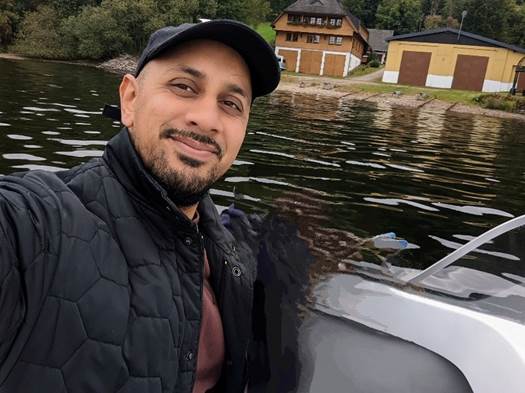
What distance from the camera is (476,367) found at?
220cm

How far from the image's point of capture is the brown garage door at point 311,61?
52.3 metres

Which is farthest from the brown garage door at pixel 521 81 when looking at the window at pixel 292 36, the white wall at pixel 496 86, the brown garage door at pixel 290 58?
the window at pixel 292 36

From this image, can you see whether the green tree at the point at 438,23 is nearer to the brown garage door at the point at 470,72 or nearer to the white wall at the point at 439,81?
the brown garage door at the point at 470,72

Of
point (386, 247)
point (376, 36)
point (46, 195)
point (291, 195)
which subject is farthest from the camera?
point (376, 36)

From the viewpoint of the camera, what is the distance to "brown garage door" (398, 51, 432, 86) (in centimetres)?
4369

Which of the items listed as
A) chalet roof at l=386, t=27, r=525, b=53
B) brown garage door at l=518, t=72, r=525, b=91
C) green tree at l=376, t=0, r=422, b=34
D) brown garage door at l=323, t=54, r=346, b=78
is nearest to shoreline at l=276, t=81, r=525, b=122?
chalet roof at l=386, t=27, r=525, b=53

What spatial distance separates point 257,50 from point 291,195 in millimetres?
6278

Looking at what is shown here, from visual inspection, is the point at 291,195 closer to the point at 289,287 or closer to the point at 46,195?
the point at 289,287

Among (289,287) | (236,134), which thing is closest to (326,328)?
(289,287)

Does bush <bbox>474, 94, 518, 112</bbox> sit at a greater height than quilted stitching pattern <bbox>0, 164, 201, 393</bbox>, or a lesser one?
lesser

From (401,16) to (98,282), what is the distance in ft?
251

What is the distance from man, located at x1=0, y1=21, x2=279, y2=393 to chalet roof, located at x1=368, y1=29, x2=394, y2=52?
6895 cm

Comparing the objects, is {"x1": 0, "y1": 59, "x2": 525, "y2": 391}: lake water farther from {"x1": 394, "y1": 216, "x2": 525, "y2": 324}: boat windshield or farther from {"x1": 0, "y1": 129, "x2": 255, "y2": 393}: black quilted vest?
{"x1": 0, "y1": 129, "x2": 255, "y2": 393}: black quilted vest

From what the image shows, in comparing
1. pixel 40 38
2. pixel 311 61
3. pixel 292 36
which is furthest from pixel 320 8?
pixel 40 38
